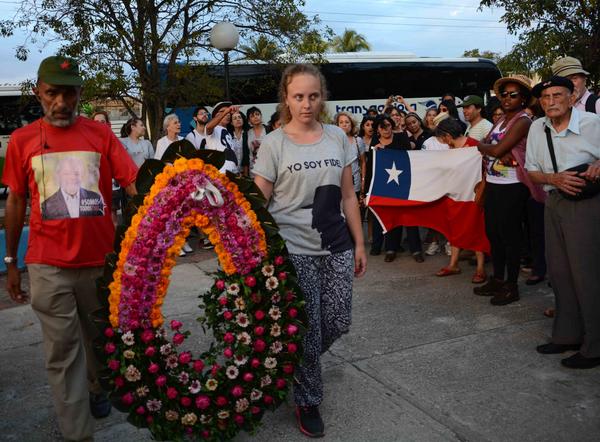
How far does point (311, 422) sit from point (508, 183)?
9.97 ft

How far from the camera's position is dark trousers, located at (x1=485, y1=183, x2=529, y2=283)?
18.0ft

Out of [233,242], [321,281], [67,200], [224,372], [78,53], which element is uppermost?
[78,53]

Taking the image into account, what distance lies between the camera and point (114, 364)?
2959mm

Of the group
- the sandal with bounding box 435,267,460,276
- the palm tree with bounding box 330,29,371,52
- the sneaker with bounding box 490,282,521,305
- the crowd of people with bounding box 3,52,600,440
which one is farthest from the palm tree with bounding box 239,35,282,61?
the palm tree with bounding box 330,29,371,52

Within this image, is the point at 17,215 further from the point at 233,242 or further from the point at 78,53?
the point at 78,53

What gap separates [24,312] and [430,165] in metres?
4.56

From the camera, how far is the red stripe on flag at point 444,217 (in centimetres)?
660

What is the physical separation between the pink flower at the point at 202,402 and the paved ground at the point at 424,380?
0.57 m

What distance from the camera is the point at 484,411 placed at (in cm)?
365

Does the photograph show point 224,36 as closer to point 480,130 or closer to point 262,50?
point 262,50

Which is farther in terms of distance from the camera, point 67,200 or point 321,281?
point 321,281

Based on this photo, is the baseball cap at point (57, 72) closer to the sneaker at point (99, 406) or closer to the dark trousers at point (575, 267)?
the sneaker at point (99, 406)

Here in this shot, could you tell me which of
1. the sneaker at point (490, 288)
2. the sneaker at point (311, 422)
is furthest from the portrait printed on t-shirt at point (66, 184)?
the sneaker at point (490, 288)

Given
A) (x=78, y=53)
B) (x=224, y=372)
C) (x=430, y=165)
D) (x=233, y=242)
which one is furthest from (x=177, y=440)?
(x=78, y=53)
